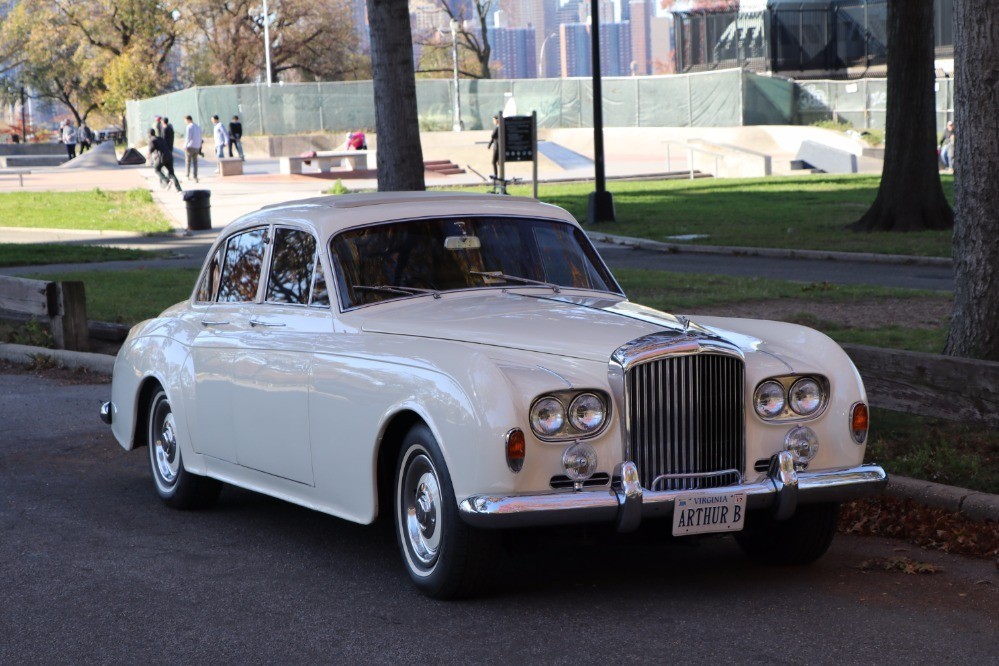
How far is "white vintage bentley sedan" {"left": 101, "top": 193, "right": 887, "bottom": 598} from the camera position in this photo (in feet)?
17.5

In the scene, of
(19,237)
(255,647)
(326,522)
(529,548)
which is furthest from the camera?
(19,237)

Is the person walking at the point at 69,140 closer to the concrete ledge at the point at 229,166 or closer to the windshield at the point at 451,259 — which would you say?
the concrete ledge at the point at 229,166

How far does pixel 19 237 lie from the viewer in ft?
87.1

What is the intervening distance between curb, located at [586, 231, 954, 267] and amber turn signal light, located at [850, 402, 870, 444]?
12896mm

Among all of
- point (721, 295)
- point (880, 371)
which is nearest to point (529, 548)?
point (880, 371)

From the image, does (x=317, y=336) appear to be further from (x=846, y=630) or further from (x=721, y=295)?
(x=721, y=295)

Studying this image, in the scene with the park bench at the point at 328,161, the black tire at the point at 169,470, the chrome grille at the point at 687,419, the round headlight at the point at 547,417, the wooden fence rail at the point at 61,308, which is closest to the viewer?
the round headlight at the point at 547,417

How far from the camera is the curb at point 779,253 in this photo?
19359 mm

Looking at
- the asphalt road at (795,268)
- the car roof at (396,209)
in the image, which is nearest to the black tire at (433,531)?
the car roof at (396,209)

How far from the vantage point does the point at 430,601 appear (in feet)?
18.5

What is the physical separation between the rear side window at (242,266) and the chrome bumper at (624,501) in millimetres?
2514

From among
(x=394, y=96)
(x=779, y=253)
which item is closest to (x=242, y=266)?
(x=394, y=96)

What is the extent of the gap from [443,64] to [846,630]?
108984mm

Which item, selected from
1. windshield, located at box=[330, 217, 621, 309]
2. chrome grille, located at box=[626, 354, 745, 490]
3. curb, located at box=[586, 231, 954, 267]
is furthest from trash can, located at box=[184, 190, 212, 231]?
chrome grille, located at box=[626, 354, 745, 490]
